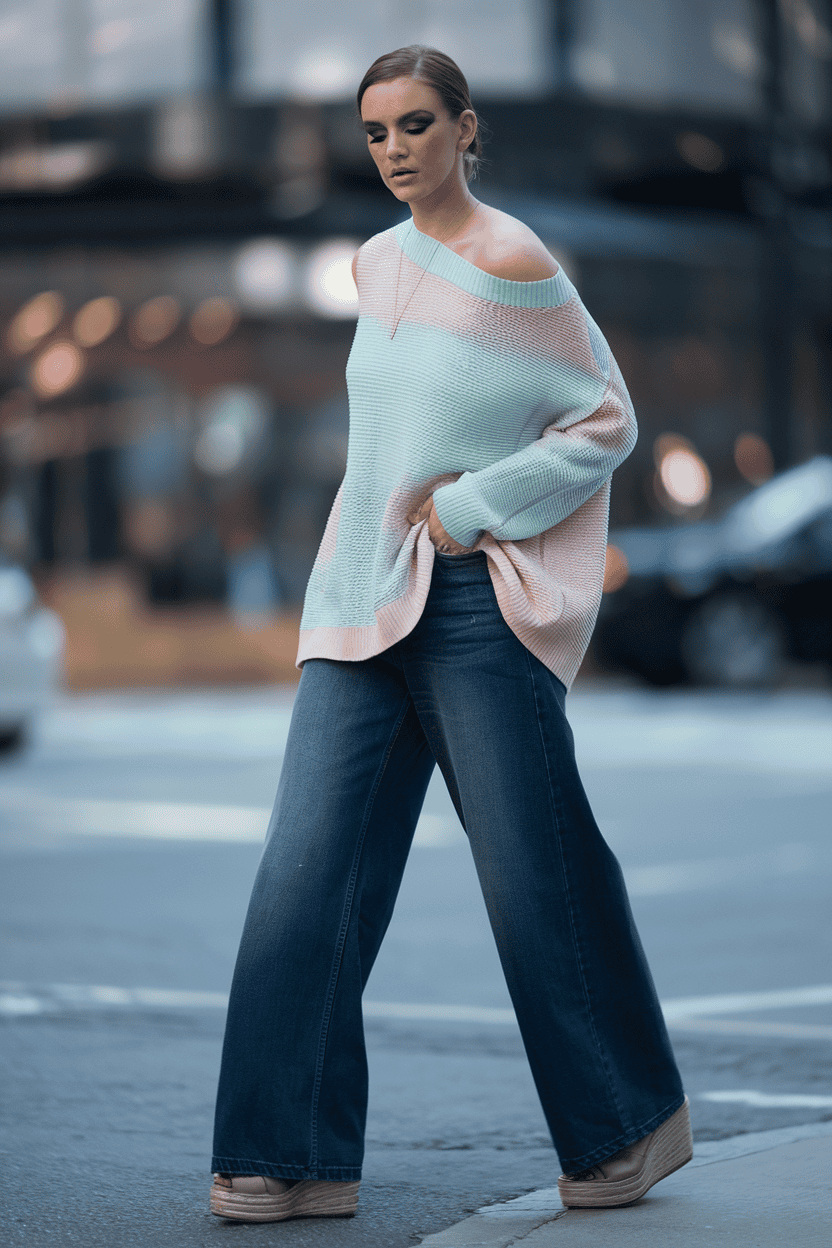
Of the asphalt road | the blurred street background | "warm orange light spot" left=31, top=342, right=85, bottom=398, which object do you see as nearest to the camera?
the asphalt road

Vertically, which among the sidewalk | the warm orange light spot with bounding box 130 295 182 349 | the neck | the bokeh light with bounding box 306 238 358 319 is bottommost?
the sidewalk

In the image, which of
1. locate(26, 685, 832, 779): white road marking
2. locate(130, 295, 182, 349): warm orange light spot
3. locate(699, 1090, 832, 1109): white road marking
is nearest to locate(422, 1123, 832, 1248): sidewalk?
locate(699, 1090, 832, 1109): white road marking

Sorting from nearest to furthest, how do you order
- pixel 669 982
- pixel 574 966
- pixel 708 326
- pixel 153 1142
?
pixel 574 966 → pixel 153 1142 → pixel 669 982 → pixel 708 326

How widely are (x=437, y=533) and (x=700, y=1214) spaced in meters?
1.19

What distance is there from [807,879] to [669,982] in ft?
5.92

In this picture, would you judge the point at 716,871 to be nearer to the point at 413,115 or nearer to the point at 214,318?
the point at 413,115

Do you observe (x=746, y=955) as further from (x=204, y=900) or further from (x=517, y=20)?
(x=517, y=20)

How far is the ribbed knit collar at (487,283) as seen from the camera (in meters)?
3.09

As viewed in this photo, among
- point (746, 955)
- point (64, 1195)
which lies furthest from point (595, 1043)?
point (746, 955)

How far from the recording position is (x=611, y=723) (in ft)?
41.3

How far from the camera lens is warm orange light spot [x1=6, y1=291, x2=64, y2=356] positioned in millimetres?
19688

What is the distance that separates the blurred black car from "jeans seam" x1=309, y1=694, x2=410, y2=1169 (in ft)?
38.4

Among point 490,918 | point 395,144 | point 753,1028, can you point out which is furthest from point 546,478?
point 753,1028

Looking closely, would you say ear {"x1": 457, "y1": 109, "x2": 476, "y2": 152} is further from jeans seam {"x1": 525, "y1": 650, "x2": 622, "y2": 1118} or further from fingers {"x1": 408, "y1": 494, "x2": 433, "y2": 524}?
jeans seam {"x1": 525, "y1": 650, "x2": 622, "y2": 1118}
